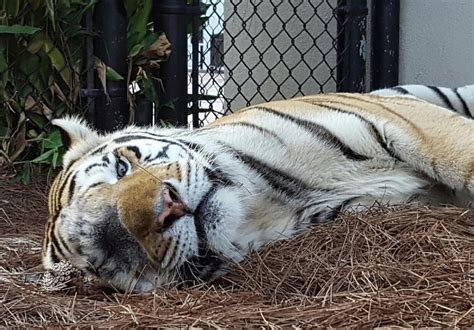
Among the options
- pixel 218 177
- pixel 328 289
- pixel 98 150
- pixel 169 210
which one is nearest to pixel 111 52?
pixel 98 150

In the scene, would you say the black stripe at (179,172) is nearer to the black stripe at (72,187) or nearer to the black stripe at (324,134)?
the black stripe at (72,187)

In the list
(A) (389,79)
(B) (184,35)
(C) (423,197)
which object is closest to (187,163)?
(C) (423,197)

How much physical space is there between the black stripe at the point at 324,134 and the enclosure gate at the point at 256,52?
1369mm

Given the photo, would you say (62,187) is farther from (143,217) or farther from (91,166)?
(143,217)

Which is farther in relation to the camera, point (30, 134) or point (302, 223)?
point (30, 134)

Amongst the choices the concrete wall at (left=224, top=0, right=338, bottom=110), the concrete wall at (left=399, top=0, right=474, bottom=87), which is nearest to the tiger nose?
the concrete wall at (left=399, top=0, right=474, bottom=87)

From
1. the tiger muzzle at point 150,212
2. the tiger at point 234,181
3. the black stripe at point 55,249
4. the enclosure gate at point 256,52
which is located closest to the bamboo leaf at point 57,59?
the enclosure gate at point 256,52

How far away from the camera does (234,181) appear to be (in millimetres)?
2451

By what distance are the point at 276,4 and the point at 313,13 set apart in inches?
11.0

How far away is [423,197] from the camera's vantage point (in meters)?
2.58

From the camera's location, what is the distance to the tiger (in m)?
2.18

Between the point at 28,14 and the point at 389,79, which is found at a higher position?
the point at 28,14

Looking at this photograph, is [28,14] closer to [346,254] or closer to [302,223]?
[302,223]

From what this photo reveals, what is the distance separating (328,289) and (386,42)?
272 cm
